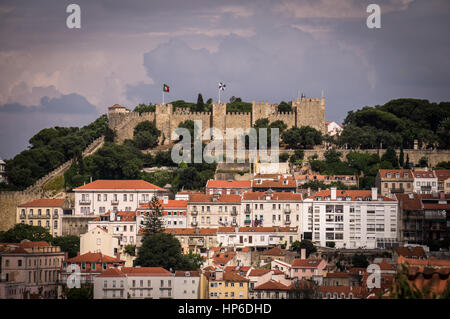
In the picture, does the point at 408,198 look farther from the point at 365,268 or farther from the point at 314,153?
the point at 314,153

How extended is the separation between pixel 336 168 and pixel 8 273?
2858 cm

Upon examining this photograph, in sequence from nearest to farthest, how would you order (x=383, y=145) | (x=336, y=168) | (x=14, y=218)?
(x=14, y=218)
(x=336, y=168)
(x=383, y=145)

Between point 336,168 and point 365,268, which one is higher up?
point 336,168

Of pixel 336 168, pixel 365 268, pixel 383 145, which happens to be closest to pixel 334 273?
pixel 365 268

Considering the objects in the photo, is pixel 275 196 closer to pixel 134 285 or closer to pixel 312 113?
pixel 134 285

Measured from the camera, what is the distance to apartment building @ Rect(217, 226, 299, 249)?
194 feet

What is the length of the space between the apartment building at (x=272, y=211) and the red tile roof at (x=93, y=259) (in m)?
9.22

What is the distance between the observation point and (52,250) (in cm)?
5569

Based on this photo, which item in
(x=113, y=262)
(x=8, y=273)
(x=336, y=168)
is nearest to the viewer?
(x=8, y=273)

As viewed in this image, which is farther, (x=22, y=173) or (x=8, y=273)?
(x=22, y=173)

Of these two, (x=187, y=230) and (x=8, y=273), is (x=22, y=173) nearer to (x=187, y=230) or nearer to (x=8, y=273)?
(x=187, y=230)

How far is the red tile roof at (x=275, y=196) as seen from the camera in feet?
204

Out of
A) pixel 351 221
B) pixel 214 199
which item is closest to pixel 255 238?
pixel 214 199
